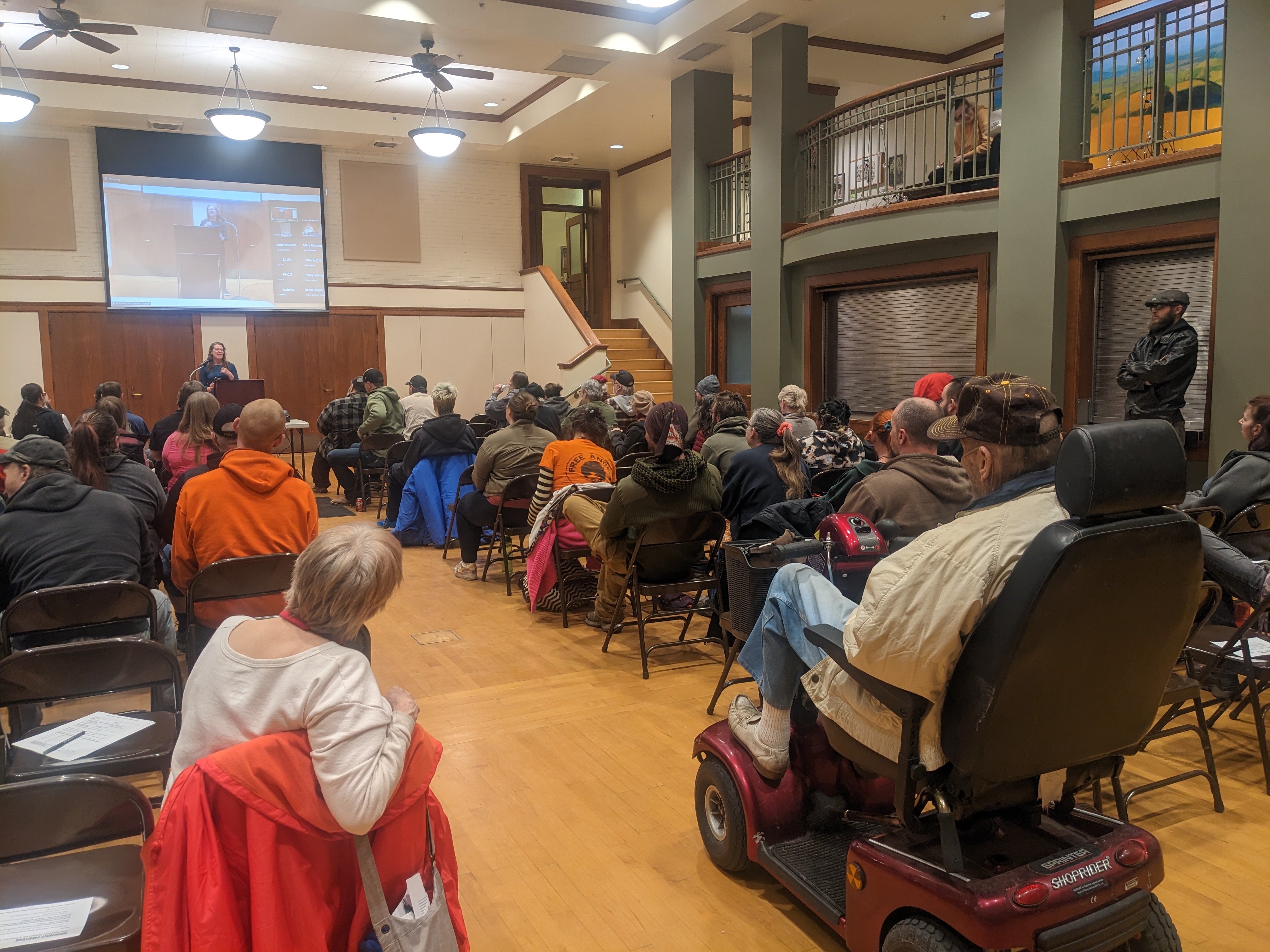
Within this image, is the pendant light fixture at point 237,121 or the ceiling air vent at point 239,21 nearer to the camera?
the ceiling air vent at point 239,21

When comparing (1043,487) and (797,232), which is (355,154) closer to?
(797,232)

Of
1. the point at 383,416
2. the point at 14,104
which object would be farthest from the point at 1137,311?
the point at 14,104

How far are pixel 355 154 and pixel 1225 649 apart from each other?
13555mm

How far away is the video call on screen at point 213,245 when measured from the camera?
1259cm

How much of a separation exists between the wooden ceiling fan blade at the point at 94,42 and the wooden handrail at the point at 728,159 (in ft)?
19.0

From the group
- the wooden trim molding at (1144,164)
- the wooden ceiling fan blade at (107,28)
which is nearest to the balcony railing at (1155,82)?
the wooden trim molding at (1144,164)

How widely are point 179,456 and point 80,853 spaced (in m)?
3.96

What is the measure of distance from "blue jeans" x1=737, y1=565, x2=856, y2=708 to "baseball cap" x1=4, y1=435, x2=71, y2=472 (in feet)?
8.33

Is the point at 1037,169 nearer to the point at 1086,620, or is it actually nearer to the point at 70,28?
the point at 1086,620

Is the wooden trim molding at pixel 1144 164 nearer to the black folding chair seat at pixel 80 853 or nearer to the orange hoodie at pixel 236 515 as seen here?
the orange hoodie at pixel 236 515

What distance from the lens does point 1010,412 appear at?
186cm

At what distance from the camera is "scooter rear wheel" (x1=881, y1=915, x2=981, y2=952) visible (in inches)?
70.6

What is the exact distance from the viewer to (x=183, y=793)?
148 cm

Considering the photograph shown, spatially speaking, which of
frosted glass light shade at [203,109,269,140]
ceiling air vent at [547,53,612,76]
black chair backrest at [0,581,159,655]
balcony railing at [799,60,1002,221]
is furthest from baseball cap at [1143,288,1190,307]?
frosted glass light shade at [203,109,269,140]
